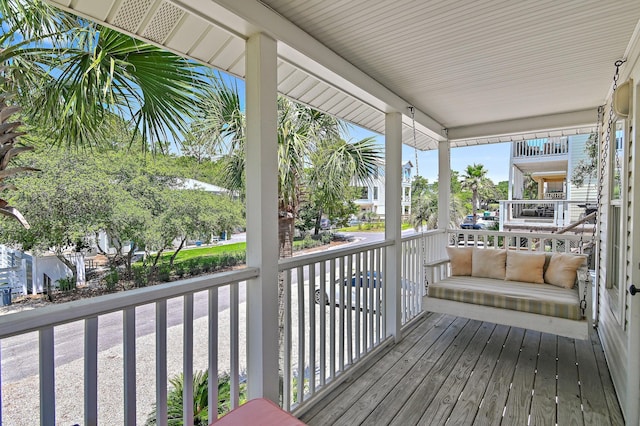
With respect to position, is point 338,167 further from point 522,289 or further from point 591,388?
point 591,388

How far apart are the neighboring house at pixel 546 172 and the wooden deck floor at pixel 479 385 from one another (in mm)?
4138

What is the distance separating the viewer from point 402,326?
348 cm

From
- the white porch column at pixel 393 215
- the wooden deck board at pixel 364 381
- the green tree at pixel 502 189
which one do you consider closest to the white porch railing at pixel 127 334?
the wooden deck board at pixel 364 381

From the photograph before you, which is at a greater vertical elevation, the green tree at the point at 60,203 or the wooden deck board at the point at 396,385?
the green tree at the point at 60,203

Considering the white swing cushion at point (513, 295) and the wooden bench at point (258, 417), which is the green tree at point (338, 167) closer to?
the white swing cushion at point (513, 295)

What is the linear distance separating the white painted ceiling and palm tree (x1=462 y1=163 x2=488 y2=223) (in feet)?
50.7

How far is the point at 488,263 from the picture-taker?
3.57 metres

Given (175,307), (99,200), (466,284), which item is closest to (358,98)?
(466,284)

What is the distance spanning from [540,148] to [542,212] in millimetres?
1874

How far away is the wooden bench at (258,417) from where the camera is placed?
1.25 metres

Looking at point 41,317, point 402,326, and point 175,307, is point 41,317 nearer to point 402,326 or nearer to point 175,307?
point 402,326

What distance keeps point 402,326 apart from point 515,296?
1.18 m

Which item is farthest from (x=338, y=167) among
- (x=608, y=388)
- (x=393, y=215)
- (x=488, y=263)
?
(x=608, y=388)

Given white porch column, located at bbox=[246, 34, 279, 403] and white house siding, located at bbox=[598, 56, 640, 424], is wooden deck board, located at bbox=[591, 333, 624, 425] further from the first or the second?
white porch column, located at bbox=[246, 34, 279, 403]
